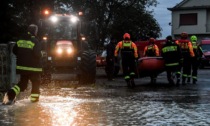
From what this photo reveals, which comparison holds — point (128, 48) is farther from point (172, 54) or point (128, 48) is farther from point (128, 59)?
point (172, 54)

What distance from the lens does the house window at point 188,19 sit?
7012 cm

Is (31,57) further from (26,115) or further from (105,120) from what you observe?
(105,120)

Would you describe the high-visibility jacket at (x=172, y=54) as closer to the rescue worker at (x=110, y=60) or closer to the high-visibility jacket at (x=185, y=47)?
the high-visibility jacket at (x=185, y=47)

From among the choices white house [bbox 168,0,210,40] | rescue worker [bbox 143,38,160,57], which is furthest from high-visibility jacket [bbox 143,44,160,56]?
white house [bbox 168,0,210,40]

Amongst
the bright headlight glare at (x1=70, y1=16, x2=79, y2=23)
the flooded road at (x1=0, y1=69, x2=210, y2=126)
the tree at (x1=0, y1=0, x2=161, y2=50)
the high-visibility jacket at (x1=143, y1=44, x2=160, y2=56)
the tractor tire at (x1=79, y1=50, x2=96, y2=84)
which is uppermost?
the tree at (x1=0, y1=0, x2=161, y2=50)

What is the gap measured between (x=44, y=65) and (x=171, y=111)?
9.27 metres

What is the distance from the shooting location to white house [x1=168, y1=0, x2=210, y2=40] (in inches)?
2692

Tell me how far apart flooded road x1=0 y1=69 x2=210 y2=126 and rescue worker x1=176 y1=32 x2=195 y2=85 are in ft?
17.0

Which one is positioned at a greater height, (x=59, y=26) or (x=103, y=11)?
(x=103, y=11)

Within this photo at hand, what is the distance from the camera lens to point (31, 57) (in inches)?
473

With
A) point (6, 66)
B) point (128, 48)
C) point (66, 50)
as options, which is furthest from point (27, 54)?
point (66, 50)

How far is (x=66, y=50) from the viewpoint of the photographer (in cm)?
1919

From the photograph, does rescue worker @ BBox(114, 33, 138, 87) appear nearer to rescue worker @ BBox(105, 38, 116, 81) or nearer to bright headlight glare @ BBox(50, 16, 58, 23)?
bright headlight glare @ BBox(50, 16, 58, 23)

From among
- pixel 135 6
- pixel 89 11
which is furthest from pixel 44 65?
pixel 135 6
